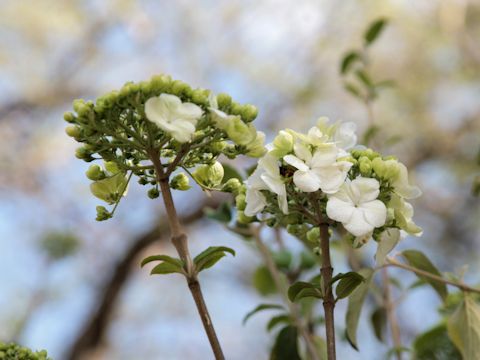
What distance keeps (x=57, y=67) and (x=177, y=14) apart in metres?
0.83

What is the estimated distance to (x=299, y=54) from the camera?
4.02m

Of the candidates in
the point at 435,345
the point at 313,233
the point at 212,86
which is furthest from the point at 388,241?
the point at 212,86

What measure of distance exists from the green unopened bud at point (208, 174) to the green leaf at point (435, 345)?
0.51m

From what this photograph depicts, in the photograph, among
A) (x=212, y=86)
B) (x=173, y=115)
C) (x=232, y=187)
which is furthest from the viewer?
(x=212, y=86)

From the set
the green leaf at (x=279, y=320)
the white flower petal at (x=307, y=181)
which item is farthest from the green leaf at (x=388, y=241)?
the green leaf at (x=279, y=320)

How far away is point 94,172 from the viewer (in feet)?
1.79

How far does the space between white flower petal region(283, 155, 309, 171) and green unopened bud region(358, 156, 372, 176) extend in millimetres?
51

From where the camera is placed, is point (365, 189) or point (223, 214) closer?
point (365, 189)

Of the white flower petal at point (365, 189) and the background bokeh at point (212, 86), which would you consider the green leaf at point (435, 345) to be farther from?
the background bokeh at point (212, 86)

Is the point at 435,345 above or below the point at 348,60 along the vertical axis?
below

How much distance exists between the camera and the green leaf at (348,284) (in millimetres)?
537

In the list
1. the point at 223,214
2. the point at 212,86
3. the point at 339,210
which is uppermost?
the point at 212,86

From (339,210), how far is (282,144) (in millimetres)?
83

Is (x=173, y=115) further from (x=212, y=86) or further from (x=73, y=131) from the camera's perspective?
(x=212, y=86)
